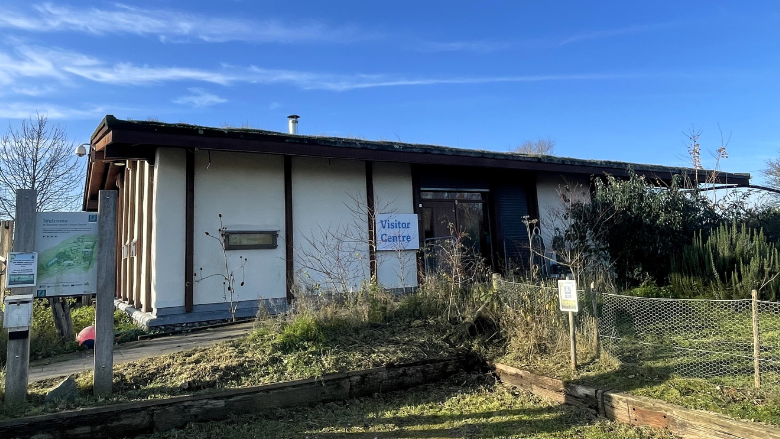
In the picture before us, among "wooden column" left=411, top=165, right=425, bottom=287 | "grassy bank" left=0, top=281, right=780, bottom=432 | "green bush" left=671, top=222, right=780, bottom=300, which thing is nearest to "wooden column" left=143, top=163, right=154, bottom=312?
"grassy bank" left=0, top=281, right=780, bottom=432

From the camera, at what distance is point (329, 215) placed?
9945 mm

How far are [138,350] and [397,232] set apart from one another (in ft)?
18.0

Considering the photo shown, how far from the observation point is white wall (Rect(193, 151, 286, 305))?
28.7 feet

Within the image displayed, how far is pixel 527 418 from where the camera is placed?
4.59 meters

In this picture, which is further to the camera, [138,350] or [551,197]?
[551,197]

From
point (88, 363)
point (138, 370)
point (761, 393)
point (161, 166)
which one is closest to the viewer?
point (761, 393)

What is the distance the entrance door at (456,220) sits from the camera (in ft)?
36.2

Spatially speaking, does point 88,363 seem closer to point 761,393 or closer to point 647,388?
point 647,388

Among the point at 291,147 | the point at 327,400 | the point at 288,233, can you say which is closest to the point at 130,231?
the point at 288,233

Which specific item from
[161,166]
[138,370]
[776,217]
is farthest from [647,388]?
[776,217]

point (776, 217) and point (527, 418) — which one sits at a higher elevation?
point (776, 217)

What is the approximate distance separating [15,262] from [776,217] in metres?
13.3

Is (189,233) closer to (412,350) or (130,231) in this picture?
(130,231)

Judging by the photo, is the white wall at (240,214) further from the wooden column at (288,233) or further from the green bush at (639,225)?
the green bush at (639,225)
